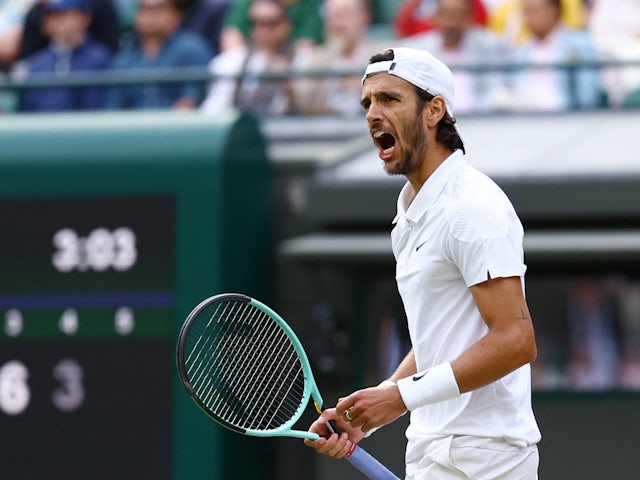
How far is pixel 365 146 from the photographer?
29.7ft

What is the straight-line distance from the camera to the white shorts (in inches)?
147

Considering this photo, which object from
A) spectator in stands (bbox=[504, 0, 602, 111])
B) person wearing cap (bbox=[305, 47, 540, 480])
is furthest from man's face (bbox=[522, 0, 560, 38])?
person wearing cap (bbox=[305, 47, 540, 480])

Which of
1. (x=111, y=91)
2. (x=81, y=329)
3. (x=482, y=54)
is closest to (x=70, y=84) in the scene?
(x=111, y=91)

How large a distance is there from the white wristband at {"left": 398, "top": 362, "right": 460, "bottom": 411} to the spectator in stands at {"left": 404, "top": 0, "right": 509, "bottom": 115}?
17.5ft

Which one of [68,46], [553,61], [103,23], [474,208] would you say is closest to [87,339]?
[68,46]

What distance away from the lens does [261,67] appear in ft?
31.1

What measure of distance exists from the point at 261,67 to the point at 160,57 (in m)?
0.77

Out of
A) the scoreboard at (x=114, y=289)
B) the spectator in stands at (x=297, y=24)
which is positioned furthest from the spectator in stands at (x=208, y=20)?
the scoreboard at (x=114, y=289)

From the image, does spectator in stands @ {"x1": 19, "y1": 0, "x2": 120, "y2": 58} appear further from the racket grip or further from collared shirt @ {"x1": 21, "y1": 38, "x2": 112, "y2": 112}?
the racket grip

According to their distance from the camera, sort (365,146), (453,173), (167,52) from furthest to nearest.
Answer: (167,52) → (365,146) → (453,173)

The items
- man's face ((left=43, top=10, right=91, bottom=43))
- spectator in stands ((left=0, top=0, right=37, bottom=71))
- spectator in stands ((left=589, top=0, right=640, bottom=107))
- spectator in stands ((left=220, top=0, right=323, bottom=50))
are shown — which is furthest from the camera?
spectator in stands ((left=0, top=0, right=37, bottom=71))

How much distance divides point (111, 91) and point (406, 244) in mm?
5974

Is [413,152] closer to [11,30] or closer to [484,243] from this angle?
[484,243]

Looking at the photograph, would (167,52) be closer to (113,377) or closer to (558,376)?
(113,377)
